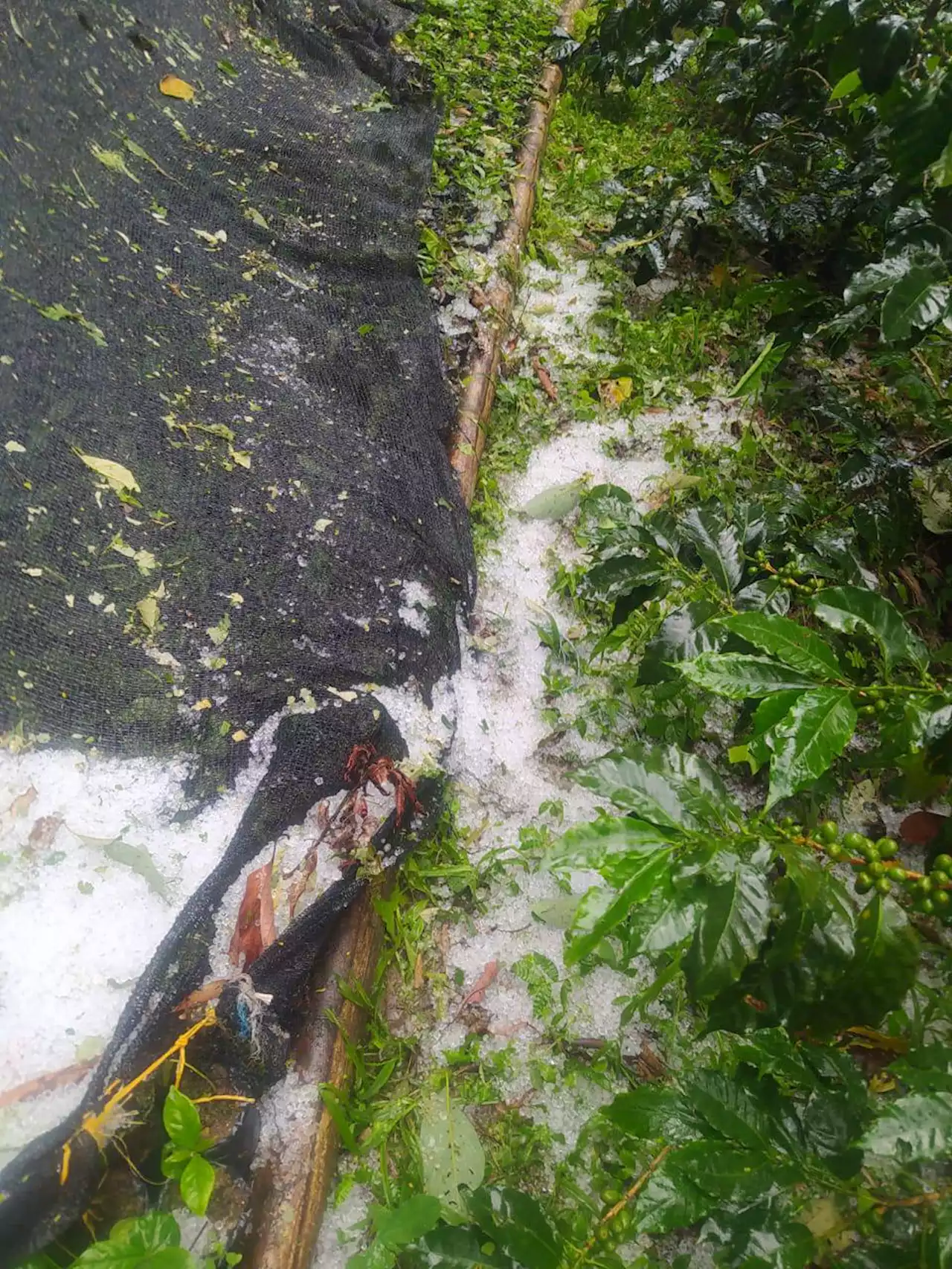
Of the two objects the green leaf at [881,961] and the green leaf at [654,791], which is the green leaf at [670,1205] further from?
the green leaf at [654,791]

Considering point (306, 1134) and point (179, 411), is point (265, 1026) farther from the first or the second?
point (179, 411)

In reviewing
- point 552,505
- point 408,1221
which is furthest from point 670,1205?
point 552,505

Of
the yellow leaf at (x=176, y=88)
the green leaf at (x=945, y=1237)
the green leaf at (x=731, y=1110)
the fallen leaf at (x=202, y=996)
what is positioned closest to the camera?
the green leaf at (x=945, y=1237)

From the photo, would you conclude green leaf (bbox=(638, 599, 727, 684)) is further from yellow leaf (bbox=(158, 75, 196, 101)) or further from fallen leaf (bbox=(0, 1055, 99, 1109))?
yellow leaf (bbox=(158, 75, 196, 101))

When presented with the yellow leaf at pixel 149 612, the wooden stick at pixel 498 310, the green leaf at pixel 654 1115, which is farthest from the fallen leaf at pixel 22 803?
the wooden stick at pixel 498 310

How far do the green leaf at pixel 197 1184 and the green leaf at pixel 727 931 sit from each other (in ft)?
2.06

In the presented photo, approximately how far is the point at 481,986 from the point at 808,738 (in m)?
0.83

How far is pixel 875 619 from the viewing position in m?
0.81

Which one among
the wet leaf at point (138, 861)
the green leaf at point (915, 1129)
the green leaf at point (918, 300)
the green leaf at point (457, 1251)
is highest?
the green leaf at point (918, 300)

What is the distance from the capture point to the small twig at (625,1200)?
865 mm

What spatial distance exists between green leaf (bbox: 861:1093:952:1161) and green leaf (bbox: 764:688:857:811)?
23 cm

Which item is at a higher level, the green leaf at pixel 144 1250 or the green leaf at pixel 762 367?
the green leaf at pixel 762 367

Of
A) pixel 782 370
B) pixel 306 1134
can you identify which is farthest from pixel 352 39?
pixel 306 1134

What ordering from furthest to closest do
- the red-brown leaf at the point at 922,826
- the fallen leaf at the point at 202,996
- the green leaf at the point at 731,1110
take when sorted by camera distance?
1. the red-brown leaf at the point at 922,826
2. the fallen leaf at the point at 202,996
3. the green leaf at the point at 731,1110
